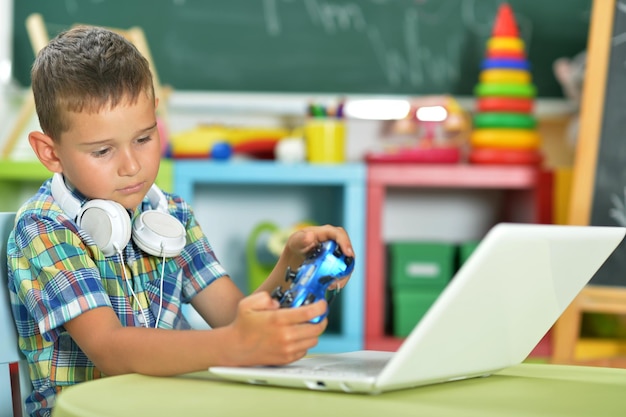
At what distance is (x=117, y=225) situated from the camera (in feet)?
3.49

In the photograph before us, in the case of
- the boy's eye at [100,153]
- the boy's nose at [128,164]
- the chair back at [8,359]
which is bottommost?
the chair back at [8,359]

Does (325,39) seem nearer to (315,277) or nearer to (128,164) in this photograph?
(128,164)

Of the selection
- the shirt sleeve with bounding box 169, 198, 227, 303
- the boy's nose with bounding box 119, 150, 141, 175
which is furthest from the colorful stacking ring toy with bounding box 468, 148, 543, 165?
the boy's nose with bounding box 119, 150, 141, 175

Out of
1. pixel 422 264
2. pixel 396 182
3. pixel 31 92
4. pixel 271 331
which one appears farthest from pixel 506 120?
pixel 271 331

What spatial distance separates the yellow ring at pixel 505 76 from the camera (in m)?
2.87

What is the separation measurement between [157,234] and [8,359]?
0.22 metres

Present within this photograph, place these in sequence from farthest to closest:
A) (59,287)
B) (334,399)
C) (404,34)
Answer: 1. (404,34)
2. (59,287)
3. (334,399)

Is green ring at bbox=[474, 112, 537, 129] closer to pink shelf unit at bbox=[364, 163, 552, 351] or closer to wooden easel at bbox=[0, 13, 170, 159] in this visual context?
pink shelf unit at bbox=[364, 163, 552, 351]

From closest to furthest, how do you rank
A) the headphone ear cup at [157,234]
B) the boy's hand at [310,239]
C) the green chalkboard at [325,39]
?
the boy's hand at [310,239] < the headphone ear cup at [157,234] < the green chalkboard at [325,39]

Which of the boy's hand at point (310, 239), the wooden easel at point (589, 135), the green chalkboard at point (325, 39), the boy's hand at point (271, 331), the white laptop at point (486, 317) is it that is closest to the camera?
the white laptop at point (486, 317)

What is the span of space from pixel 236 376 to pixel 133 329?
0.17 metres

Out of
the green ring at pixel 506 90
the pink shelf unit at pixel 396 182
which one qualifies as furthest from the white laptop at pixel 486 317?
the green ring at pixel 506 90

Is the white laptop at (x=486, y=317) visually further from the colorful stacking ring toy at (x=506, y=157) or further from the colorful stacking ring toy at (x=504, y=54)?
the colorful stacking ring toy at (x=504, y=54)

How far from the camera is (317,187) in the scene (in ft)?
10.7
